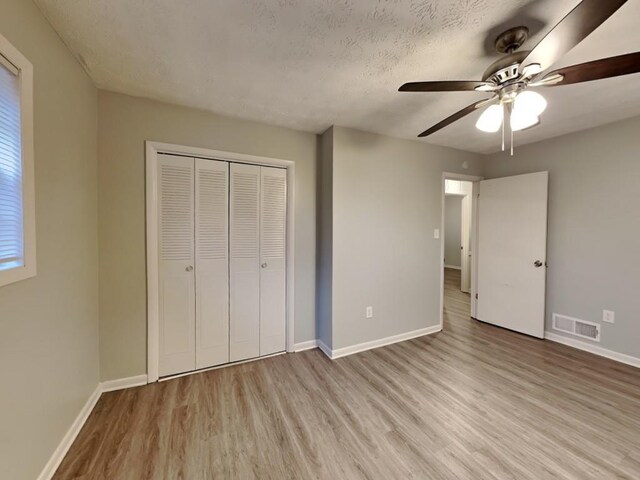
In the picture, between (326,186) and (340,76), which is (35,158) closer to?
(340,76)

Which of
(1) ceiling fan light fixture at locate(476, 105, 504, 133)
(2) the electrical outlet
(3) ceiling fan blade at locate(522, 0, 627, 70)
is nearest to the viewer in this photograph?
(3) ceiling fan blade at locate(522, 0, 627, 70)

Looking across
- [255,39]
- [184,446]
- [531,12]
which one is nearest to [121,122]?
[255,39]

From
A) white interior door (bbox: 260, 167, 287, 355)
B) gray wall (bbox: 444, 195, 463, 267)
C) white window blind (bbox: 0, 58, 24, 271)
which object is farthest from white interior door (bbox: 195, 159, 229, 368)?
gray wall (bbox: 444, 195, 463, 267)

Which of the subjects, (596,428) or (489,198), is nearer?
(596,428)

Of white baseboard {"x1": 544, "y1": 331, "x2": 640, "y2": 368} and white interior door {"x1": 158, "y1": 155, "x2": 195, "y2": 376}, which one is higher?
white interior door {"x1": 158, "y1": 155, "x2": 195, "y2": 376}

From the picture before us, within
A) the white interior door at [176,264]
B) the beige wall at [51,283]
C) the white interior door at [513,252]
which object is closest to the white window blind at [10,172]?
the beige wall at [51,283]

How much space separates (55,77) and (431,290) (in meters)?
3.69

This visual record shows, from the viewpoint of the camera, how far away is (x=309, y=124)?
Answer: 254cm

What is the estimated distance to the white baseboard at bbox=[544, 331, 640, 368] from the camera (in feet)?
7.95

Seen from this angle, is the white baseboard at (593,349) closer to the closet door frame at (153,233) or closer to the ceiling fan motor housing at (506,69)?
the ceiling fan motor housing at (506,69)

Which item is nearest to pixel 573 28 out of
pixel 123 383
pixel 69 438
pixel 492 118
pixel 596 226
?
pixel 492 118

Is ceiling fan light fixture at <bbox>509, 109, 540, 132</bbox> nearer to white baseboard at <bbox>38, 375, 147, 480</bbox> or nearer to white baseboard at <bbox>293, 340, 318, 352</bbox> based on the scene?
white baseboard at <bbox>293, 340, 318, 352</bbox>

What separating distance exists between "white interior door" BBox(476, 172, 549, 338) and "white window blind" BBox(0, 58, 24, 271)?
4.27m

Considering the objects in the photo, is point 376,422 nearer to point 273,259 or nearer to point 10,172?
point 273,259
